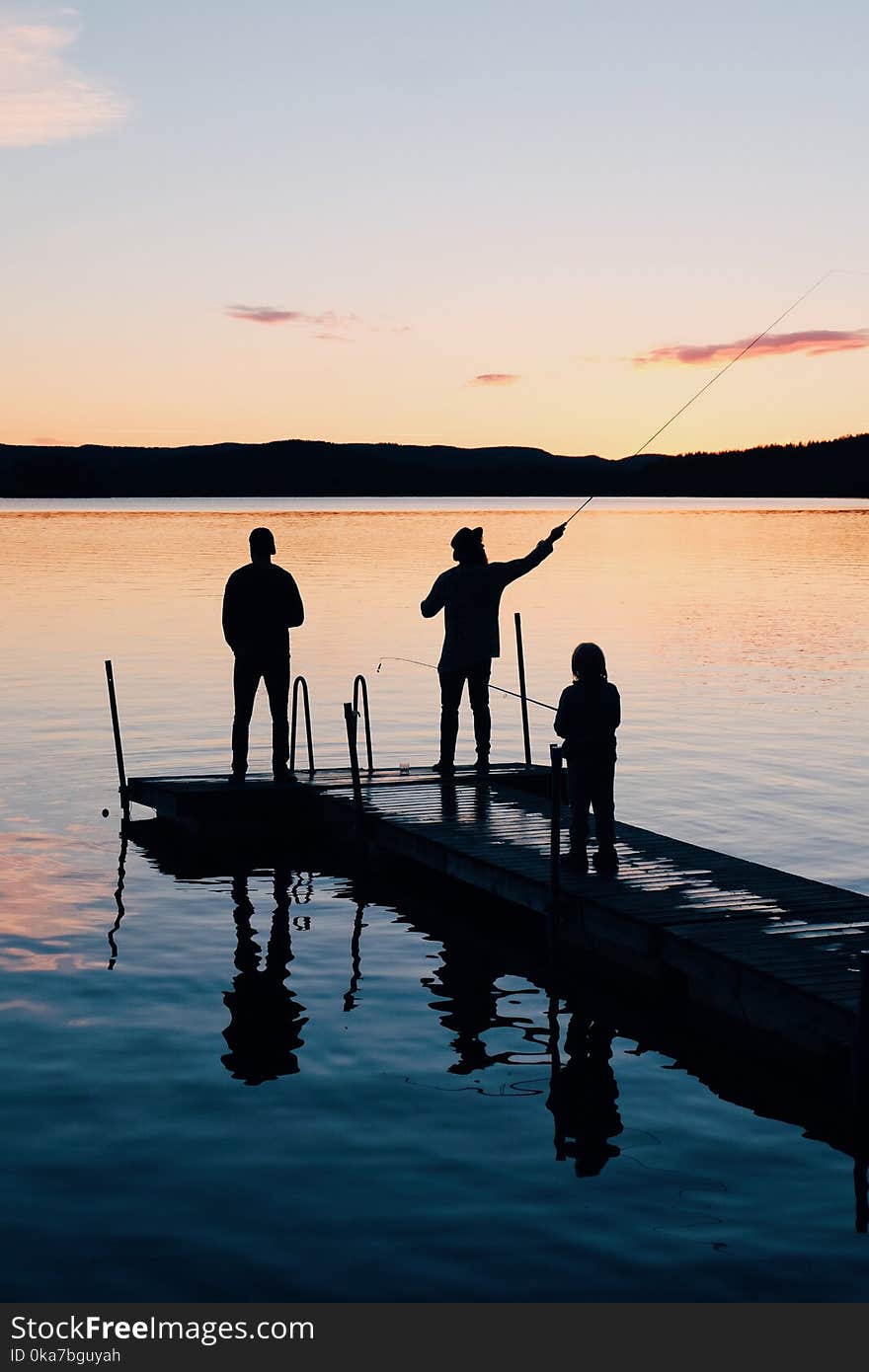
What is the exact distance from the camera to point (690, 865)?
1316 cm

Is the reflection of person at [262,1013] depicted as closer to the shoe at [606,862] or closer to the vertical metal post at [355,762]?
the vertical metal post at [355,762]

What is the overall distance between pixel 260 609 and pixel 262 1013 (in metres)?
5.32

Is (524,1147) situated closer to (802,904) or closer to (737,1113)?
(737,1113)

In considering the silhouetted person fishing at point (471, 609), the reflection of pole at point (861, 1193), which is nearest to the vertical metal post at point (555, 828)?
the silhouetted person fishing at point (471, 609)

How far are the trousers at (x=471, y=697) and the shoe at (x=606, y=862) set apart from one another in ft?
10.8

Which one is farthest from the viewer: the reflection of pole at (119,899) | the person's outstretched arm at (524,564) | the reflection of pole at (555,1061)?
the person's outstretched arm at (524,564)

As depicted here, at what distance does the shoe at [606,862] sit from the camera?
1274 centimetres

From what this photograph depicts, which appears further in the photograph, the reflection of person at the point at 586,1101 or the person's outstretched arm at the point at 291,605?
the person's outstretched arm at the point at 291,605

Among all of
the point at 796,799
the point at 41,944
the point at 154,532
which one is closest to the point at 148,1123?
the point at 41,944

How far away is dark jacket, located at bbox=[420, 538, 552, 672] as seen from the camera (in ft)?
51.3

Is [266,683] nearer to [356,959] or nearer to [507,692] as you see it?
[356,959]

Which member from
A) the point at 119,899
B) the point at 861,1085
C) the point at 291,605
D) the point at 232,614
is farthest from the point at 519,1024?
the point at 232,614

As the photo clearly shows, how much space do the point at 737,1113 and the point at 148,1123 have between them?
3572mm
